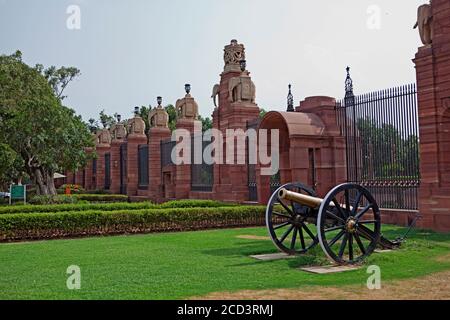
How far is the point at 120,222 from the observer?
44.6ft

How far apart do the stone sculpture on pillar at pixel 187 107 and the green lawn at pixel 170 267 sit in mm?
12952

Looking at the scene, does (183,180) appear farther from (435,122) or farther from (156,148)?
(435,122)

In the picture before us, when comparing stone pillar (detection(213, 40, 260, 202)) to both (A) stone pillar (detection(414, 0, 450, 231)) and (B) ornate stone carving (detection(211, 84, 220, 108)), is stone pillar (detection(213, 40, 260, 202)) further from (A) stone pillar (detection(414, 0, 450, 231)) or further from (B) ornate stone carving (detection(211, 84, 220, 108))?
(A) stone pillar (detection(414, 0, 450, 231))

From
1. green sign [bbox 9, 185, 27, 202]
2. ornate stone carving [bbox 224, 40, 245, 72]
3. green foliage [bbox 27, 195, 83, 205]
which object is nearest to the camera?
ornate stone carving [bbox 224, 40, 245, 72]

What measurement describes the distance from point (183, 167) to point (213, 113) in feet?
12.7

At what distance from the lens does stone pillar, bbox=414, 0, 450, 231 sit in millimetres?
11883

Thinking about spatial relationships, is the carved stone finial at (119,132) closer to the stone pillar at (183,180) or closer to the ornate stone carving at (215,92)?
the stone pillar at (183,180)

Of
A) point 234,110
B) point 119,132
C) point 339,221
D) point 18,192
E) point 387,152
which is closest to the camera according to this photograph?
point 339,221

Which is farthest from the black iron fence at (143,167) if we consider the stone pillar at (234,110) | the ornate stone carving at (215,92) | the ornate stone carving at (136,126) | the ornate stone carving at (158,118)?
the stone pillar at (234,110)

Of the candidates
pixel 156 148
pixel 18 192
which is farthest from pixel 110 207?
pixel 156 148

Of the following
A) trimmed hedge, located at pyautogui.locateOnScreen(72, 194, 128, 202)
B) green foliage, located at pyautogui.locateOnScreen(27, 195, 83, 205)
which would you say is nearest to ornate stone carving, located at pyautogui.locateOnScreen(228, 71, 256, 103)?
green foliage, located at pyautogui.locateOnScreen(27, 195, 83, 205)

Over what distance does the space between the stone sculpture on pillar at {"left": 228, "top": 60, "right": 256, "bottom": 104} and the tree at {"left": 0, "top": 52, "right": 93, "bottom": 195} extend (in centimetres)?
898

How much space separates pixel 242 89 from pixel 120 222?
7.62m
